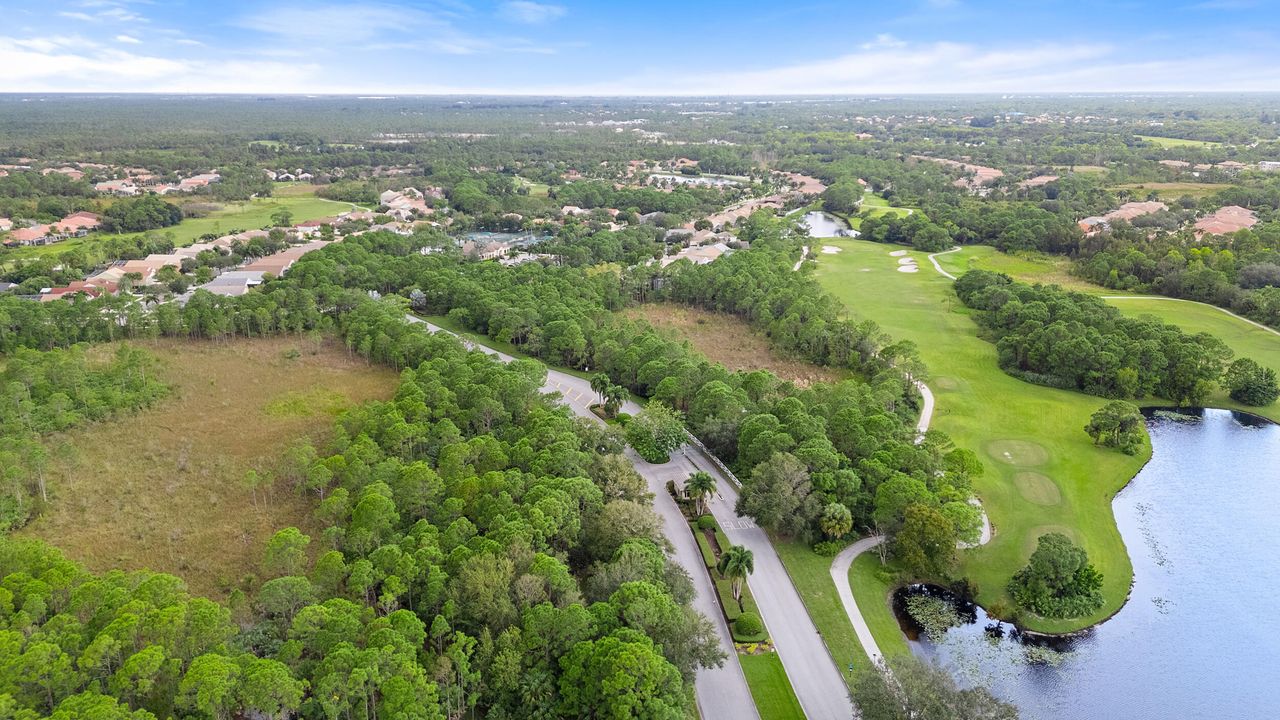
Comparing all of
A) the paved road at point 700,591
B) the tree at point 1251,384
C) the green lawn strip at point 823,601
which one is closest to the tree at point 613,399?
the paved road at point 700,591

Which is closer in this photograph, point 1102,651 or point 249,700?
point 249,700

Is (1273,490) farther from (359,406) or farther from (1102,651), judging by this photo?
(359,406)

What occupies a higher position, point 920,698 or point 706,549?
point 920,698

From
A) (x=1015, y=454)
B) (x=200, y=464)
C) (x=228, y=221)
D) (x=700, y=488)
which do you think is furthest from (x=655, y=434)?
(x=228, y=221)

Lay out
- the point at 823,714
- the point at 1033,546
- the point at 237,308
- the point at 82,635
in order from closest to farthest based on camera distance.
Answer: the point at 82,635 < the point at 823,714 < the point at 1033,546 < the point at 237,308

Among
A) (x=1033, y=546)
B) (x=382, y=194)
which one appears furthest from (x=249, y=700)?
(x=382, y=194)

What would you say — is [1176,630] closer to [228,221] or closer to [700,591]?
[700,591]
